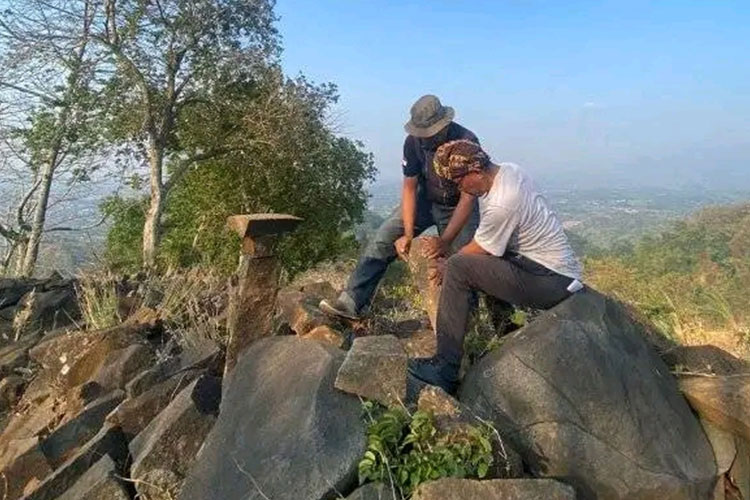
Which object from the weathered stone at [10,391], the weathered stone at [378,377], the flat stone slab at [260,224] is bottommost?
the weathered stone at [10,391]

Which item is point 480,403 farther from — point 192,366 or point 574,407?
point 192,366

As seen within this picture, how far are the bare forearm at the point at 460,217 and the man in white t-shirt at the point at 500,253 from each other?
0.25m

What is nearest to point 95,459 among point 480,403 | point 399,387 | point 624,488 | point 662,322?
point 399,387

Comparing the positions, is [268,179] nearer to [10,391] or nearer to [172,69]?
[172,69]

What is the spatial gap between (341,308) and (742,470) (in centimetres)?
272

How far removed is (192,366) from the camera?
449 cm

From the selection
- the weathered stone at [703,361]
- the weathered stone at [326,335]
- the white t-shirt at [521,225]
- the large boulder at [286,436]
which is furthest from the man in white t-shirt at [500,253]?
the weathered stone at [703,361]

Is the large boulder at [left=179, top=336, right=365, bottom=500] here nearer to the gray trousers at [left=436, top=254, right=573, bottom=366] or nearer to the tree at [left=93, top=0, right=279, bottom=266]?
the gray trousers at [left=436, top=254, right=573, bottom=366]

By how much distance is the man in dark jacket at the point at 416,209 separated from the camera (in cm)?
482

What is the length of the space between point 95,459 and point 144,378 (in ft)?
2.80

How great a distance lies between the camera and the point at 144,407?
4090 millimetres

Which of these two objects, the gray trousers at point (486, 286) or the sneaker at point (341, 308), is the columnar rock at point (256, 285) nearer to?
the sneaker at point (341, 308)

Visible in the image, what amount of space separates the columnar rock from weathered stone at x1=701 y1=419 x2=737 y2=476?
2738 mm

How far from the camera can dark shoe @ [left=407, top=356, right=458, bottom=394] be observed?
3777 millimetres
